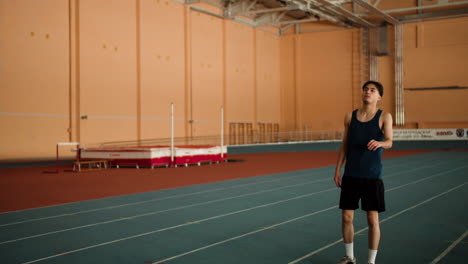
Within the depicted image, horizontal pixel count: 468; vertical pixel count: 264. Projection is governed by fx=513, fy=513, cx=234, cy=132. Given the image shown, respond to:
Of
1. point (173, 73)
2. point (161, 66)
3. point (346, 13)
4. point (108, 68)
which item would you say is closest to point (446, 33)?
point (346, 13)

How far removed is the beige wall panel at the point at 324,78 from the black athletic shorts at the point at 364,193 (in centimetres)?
3735

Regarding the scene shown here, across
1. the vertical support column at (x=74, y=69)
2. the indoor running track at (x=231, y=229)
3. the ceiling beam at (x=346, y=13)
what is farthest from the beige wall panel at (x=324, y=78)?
the indoor running track at (x=231, y=229)

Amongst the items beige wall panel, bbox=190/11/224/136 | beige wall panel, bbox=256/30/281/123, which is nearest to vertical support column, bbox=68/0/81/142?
beige wall panel, bbox=190/11/224/136

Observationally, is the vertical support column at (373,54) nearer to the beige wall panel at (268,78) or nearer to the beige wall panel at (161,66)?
the beige wall panel at (268,78)

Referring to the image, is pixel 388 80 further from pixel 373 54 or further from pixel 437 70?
pixel 437 70

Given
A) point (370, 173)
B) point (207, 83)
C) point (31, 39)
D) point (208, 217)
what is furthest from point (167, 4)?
point (370, 173)

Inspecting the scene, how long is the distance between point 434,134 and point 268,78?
13.9 metres

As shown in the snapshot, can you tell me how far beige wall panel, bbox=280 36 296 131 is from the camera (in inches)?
1716

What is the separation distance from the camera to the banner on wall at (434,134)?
34062 millimetres

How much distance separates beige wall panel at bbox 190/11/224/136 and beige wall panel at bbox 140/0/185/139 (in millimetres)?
1317

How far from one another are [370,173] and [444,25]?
36.7 meters

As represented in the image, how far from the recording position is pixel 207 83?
115 ft

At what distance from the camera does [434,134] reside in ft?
113

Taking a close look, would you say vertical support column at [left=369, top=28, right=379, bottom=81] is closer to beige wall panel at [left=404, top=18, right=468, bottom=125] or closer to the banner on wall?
beige wall panel at [left=404, top=18, right=468, bottom=125]
